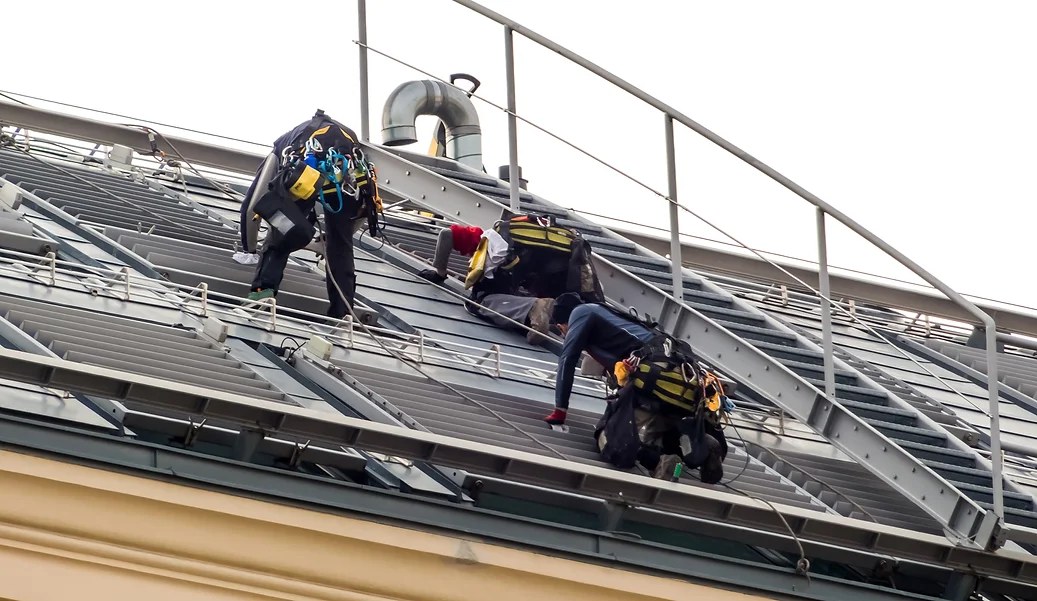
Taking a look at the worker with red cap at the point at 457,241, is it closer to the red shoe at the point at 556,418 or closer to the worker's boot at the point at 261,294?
the worker's boot at the point at 261,294

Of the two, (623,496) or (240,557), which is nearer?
(240,557)

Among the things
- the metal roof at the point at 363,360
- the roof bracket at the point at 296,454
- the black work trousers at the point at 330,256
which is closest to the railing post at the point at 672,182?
the metal roof at the point at 363,360

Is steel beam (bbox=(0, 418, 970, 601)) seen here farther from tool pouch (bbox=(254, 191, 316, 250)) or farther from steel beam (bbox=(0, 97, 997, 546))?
tool pouch (bbox=(254, 191, 316, 250))

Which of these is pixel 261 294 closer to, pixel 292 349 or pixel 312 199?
pixel 312 199

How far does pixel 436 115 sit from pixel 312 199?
963 cm

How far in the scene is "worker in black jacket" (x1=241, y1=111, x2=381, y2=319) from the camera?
1084 centimetres

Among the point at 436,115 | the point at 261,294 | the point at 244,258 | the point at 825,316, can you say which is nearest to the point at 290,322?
the point at 261,294

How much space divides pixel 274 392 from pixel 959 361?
895 cm

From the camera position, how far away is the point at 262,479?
771 cm

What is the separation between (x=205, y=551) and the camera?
734cm

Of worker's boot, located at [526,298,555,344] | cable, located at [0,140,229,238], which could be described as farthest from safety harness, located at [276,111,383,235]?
cable, located at [0,140,229,238]

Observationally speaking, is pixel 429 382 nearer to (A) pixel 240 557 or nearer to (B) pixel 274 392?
(B) pixel 274 392

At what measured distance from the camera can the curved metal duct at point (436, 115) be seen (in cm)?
1950

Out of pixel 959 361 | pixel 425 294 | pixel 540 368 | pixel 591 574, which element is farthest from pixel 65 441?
pixel 959 361
